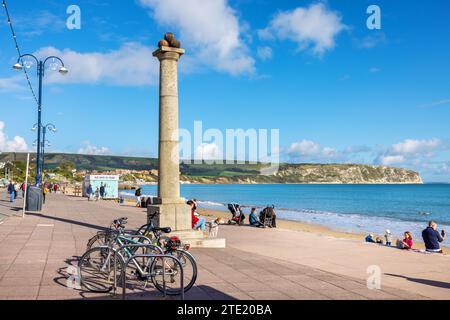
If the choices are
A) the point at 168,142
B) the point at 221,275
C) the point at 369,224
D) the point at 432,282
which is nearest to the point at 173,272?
the point at 221,275

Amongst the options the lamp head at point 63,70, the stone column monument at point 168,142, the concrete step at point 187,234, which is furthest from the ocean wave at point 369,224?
the lamp head at point 63,70

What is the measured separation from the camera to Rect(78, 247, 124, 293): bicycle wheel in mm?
7152

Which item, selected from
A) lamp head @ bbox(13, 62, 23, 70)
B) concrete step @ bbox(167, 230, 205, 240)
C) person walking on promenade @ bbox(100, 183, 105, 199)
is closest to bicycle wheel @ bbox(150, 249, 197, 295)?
concrete step @ bbox(167, 230, 205, 240)

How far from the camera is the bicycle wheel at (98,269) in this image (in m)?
7.15

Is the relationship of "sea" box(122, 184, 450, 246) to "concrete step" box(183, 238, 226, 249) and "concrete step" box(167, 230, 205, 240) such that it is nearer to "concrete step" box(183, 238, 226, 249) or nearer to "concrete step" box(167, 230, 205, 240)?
"concrete step" box(183, 238, 226, 249)

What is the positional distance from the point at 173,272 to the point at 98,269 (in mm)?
1490

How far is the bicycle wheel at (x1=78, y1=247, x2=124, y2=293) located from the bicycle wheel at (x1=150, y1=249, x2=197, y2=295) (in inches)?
22.3

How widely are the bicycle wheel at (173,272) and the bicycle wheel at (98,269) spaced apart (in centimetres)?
57

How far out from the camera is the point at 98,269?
787 cm

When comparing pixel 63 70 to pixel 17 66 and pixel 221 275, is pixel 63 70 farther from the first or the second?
pixel 221 275
